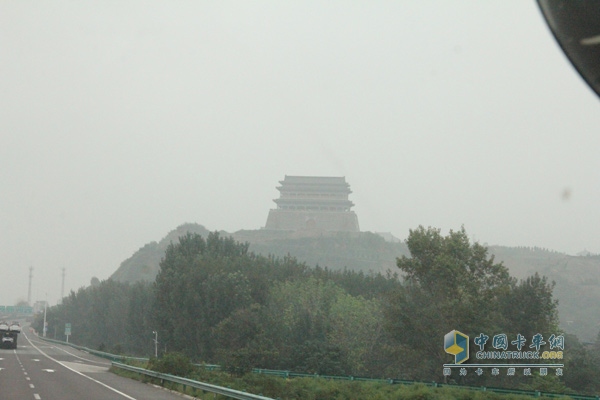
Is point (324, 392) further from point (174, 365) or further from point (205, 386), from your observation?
point (174, 365)

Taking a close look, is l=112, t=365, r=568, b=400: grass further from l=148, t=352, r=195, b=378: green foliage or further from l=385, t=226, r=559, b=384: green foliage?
l=385, t=226, r=559, b=384: green foliage

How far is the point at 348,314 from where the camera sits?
81.9m

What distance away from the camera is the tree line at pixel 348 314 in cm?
6162

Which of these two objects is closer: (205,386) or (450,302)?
(205,386)

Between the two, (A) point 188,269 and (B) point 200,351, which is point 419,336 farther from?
(A) point 188,269

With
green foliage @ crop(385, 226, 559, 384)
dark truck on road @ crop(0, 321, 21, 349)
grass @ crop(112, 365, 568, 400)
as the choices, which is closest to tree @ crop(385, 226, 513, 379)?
green foliage @ crop(385, 226, 559, 384)

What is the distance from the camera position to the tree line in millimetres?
61625

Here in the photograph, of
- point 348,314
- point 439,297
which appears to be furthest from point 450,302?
point 348,314

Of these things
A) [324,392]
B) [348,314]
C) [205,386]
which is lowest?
[324,392]

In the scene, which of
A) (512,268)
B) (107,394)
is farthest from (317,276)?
(512,268)

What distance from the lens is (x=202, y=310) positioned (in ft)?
271

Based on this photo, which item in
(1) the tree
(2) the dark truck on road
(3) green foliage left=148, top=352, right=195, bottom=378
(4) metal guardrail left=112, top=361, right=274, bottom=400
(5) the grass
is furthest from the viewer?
(2) the dark truck on road

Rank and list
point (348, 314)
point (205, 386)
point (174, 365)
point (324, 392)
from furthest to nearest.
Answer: point (348, 314) → point (174, 365) → point (324, 392) → point (205, 386)

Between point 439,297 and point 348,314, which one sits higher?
point 439,297
